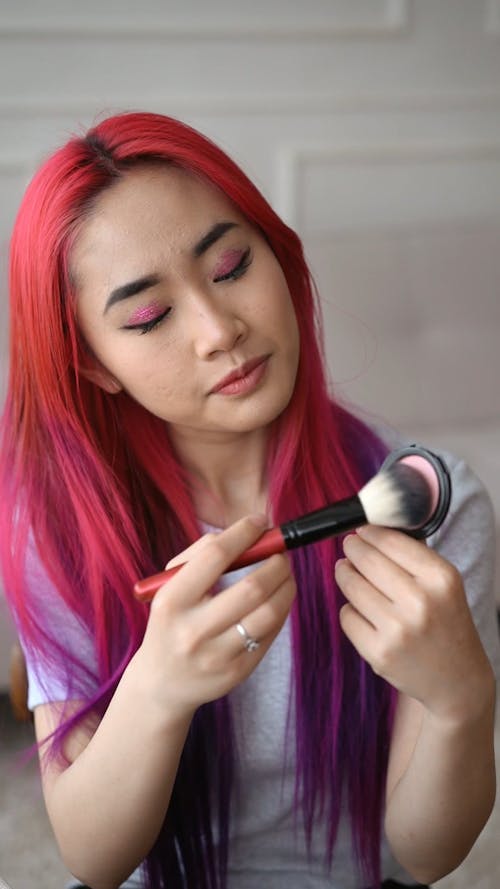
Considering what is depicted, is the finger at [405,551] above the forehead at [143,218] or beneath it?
beneath

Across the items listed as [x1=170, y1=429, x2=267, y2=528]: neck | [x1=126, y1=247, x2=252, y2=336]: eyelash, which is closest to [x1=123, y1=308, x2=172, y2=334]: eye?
[x1=126, y1=247, x2=252, y2=336]: eyelash

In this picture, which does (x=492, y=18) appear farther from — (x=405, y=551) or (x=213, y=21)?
(x=405, y=551)

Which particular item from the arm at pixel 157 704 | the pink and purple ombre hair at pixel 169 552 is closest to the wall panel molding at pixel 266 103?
the pink and purple ombre hair at pixel 169 552

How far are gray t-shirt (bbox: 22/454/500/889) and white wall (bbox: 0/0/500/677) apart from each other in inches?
26.6

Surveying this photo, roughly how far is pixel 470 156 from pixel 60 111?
2.25 feet

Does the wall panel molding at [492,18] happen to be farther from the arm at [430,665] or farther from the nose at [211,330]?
the arm at [430,665]

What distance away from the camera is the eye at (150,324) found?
57 cm

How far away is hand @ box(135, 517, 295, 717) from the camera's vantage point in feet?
1.49

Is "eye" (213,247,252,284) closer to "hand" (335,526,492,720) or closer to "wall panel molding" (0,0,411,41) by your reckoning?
"hand" (335,526,492,720)

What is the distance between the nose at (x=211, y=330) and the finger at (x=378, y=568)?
0.15 meters

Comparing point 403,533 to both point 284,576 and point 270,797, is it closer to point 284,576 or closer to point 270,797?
point 284,576

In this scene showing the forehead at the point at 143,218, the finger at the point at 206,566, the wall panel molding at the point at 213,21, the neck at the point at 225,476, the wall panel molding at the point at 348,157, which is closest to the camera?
the finger at the point at 206,566

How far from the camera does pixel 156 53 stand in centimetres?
142

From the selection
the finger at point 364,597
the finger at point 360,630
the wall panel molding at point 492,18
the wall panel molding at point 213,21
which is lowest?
the finger at point 360,630
